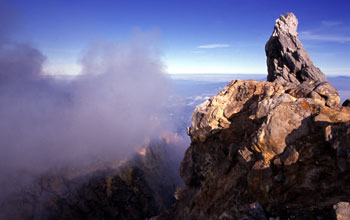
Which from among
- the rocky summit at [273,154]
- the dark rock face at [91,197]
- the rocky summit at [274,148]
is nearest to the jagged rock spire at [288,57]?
the rocky summit at [274,148]

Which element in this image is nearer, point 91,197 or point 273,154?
point 273,154

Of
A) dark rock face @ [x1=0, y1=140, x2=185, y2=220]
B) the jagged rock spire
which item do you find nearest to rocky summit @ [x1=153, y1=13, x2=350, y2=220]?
the jagged rock spire

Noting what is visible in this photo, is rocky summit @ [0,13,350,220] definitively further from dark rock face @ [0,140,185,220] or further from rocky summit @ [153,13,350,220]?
dark rock face @ [0,140,185,220]

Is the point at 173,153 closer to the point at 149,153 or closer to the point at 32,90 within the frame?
the point at 149,153

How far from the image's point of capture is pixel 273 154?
13.0 meters

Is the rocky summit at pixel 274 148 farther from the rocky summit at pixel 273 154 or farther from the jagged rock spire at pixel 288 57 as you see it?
the jagged rock spire at pixel 288 57

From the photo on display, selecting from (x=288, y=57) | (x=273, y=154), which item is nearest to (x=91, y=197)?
(x=273, y=154)

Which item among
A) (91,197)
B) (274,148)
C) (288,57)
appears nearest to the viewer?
(274,148)

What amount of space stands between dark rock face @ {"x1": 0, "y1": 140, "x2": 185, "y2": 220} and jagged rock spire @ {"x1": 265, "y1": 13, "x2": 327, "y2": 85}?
83.6 meters

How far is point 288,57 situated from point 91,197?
94.0 metres

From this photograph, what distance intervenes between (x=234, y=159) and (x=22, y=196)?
106 m

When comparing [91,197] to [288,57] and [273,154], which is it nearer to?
[273,154]

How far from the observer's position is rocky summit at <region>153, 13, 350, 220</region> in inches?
391

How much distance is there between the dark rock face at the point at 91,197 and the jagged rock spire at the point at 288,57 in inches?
3291
